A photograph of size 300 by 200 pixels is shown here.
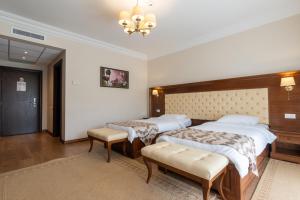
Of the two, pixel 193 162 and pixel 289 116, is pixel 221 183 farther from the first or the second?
pixel 289 116

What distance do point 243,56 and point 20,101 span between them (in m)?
7.10

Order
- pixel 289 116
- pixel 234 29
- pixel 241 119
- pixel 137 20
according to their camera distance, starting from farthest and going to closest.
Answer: pixel 234 29 → pixel 241 119 → pixel 289 116 → pixel 137 20

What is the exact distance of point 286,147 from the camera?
3195mm

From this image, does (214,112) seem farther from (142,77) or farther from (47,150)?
(47,150)

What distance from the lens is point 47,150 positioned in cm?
360

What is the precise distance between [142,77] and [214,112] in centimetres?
308

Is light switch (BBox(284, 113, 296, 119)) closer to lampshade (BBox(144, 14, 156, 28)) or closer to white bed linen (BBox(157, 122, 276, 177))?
white bed linen (BBox(157, 122, 276, 177))

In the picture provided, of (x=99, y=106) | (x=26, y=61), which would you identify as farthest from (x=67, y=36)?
(x=26, y=61)

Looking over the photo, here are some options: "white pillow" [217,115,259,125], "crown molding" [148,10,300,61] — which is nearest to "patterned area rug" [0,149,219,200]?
"white pillow" [217,115,259,125]

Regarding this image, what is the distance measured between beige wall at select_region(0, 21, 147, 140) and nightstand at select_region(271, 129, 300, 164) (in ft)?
13.4

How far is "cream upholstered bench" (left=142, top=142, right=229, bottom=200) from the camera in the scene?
1.57 metres

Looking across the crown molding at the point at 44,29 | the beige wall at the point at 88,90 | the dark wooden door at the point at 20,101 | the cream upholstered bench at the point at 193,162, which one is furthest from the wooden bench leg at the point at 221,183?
the dark wooden door at the point at 20,101

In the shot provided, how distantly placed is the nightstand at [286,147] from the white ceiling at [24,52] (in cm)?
545

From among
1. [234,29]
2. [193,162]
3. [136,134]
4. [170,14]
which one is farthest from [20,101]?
[234,29]
